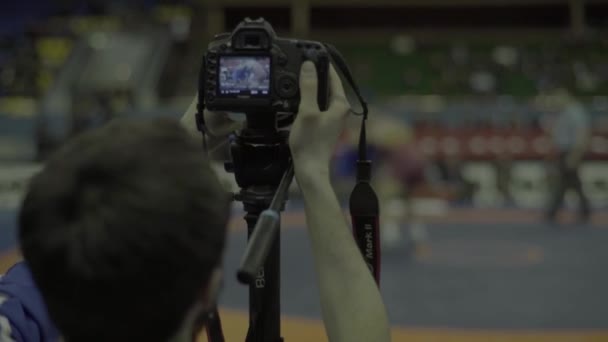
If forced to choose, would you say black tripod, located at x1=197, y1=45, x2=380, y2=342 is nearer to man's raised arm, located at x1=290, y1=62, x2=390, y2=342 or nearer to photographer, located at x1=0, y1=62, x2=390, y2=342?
man's raised arm, located at x1=290, y1=62, x2=390, y2=342

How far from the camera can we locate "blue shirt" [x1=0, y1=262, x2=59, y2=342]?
1.25m

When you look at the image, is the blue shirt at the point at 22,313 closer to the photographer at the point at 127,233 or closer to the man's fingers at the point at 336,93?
the photographer at the point at 127,233

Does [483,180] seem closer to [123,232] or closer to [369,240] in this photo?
[369,240]

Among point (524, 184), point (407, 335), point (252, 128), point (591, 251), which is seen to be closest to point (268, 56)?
point (252, 128)

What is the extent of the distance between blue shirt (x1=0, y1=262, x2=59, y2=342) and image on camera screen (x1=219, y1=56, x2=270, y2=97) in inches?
19.9

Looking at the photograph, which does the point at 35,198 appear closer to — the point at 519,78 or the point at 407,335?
the point at 407,335

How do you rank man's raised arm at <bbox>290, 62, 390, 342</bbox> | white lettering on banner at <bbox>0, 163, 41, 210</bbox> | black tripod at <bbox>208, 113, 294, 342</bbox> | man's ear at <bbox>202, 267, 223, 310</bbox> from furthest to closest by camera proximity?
white lettering on banner at <bbox>0, 163, 41, 210</bbox>, black tripod at <bbox>208, 113, 294, 342</bbox>, man's raised arm at <bbox>290, 62, 390, 342</bbox>, man's ear at <bbox>202, 267, 223, 310</bbox>

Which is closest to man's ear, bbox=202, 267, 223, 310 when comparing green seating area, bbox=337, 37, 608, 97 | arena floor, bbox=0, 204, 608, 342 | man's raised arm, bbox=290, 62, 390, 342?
man's raised arm, bbox=290, 62, 390, 342

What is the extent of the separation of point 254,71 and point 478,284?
529 cm

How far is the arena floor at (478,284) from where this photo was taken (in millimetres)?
5051

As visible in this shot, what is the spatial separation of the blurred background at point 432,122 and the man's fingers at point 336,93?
1.87 metres

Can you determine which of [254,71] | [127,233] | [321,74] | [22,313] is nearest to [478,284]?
[254,71]

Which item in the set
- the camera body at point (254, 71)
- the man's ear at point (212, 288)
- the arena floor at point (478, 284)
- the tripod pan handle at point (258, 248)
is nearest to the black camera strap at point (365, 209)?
the camera body at point (254, 71)

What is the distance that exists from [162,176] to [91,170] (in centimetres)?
8
